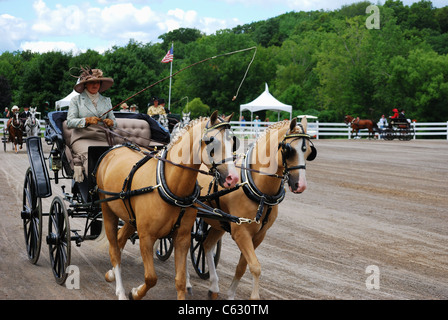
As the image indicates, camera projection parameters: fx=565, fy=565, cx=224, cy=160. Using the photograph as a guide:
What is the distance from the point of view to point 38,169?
6.73 m

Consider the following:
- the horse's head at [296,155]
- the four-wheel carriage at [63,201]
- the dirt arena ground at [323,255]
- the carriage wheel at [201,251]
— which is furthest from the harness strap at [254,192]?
the carriage wheel at [201,251]

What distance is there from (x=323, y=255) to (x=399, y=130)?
27.9 m

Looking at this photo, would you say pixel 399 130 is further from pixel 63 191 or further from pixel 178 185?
pixel 178 185

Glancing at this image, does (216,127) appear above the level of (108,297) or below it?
above

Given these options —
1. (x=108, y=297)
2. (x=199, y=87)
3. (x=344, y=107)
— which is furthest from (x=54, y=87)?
(x=108, y=297)

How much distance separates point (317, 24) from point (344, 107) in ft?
117

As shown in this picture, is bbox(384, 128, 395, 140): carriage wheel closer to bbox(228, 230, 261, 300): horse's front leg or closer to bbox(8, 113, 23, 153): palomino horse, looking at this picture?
bbox(8, 113, 23, 153): palomino horse

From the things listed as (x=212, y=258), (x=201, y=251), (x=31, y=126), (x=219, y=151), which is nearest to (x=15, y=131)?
(x=31, y=126)

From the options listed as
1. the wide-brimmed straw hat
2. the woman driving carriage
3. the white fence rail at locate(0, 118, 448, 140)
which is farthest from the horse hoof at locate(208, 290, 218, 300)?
the white fence rail at locate(0, 118, 448, 140)

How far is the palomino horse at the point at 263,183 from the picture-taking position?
16.6 ft

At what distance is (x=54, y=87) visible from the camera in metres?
57.2

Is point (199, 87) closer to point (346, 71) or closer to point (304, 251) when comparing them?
point (346, 71)

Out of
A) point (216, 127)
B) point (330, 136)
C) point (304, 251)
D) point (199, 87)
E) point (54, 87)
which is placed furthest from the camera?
point (199, 87)

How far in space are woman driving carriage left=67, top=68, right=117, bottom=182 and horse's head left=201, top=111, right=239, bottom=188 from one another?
2.10 metres
